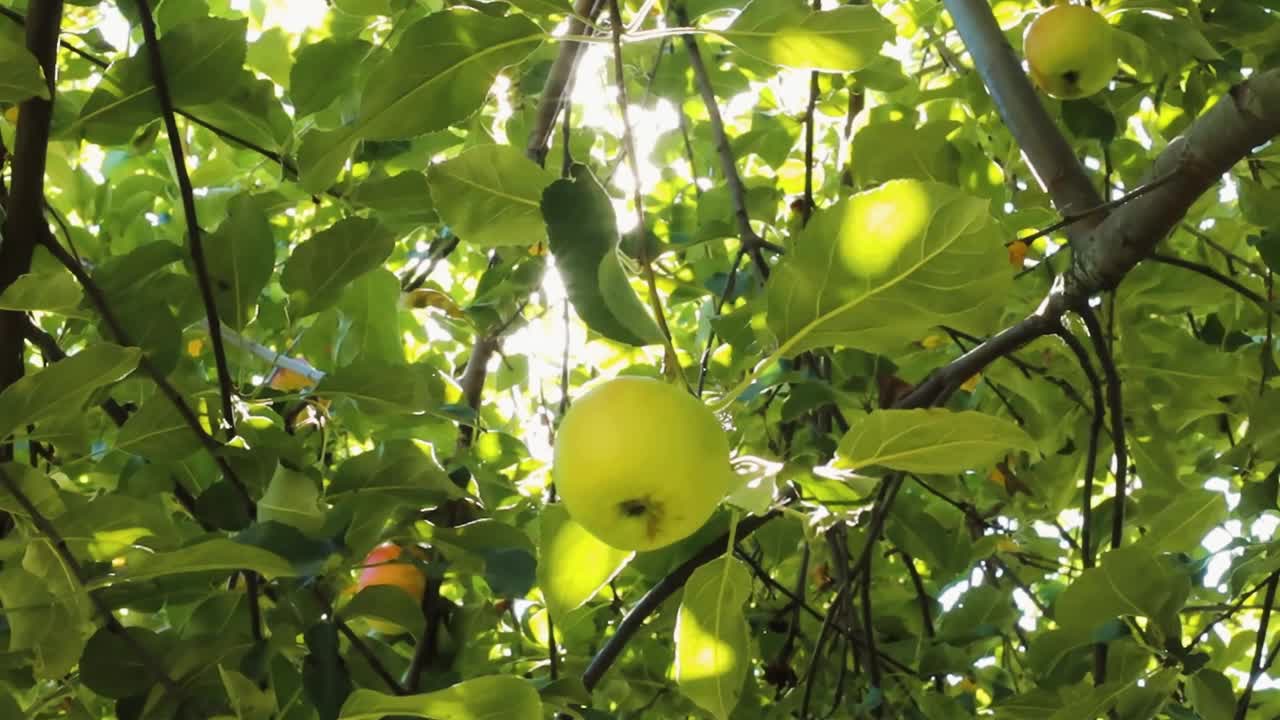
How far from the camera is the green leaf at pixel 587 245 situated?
0.74 m

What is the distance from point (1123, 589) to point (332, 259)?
0.88m

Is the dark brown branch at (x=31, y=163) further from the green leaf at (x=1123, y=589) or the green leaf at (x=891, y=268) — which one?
the green leaf at (x=1123, y=589)

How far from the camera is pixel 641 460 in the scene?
26.6 inches

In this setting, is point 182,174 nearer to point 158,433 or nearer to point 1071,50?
point 158,433

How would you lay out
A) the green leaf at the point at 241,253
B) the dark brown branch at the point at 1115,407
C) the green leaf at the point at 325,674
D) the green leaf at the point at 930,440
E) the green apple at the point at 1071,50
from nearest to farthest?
the green leaf at the point at 930,440
the green leaf at the point at 325,674
the green leaf at the point at 241,253
the dark brown branch at the point at 1115,407
the green apple at the point at 1071,50

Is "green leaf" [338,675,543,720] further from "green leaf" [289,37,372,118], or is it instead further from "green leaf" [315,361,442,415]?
"green leaf" [289,37,372,118]

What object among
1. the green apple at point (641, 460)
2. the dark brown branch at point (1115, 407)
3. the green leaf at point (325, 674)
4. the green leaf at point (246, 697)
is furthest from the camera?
the dark brown branch at point (1115, 407)

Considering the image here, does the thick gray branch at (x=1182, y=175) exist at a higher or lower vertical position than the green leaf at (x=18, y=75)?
lower

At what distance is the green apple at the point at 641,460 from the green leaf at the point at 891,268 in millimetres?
100

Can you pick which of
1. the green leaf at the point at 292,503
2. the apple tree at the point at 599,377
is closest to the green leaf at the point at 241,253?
the apple tree at the point at 599,377

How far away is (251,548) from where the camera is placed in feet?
2.68

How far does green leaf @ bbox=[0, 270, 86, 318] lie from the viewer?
881 millimetres

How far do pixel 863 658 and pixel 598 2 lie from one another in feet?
3.87

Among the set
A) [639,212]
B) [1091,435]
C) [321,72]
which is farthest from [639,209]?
[1091,435]
